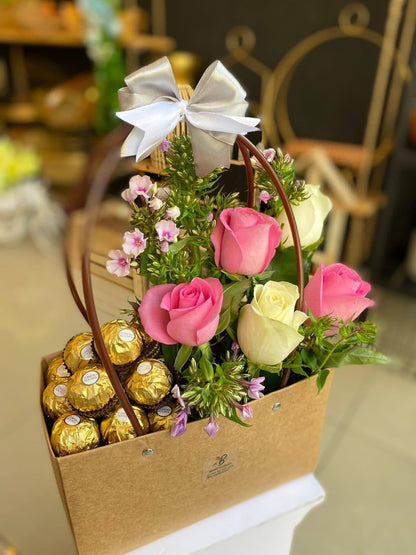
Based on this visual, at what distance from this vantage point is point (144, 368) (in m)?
0.59

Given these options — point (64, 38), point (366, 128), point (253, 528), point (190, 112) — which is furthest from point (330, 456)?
point (64, 38)

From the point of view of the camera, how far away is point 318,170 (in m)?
2.18

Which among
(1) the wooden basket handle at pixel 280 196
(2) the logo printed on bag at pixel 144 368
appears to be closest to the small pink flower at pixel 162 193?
(1) the wooden basket handle at pixel 280 196

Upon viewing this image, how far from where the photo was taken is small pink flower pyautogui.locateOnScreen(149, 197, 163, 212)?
543 millimetres

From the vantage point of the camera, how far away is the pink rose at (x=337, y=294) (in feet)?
1.93

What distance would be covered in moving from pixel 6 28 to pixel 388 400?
2.90 metres

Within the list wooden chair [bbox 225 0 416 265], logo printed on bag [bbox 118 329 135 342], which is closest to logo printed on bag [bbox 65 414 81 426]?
logo printed on bag [bbox 118 329 135 342]

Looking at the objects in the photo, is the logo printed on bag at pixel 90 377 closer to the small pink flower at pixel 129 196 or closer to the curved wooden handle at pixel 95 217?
the curved wooden handle at pixel 95 217

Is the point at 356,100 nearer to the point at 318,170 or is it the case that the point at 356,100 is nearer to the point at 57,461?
the point at 318,170

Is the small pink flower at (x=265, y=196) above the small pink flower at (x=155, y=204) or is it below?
below

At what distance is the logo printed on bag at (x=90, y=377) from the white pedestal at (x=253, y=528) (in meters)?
0.27

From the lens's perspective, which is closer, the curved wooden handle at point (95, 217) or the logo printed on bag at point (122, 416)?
the curved wooden handle at point (95, 217)

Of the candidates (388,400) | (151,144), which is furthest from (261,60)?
(151,144)

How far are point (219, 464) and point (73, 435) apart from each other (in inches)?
8.2
